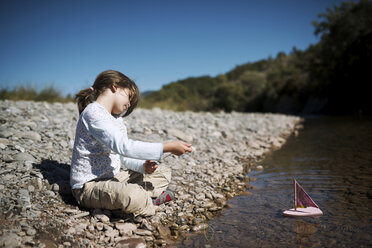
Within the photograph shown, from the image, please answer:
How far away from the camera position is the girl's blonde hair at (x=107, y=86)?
7.72ft

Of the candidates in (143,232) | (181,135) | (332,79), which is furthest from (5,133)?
(332,79)

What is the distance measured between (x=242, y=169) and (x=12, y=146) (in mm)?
3361

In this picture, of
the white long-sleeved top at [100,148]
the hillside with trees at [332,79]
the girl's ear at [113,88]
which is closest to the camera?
the white long-sleeved top at [100,148]

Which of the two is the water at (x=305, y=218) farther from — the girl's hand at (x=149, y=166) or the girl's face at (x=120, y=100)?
the girl's face at (x=120, y=100)

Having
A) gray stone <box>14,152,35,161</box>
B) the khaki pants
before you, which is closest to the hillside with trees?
gray stone <box>14,152,35,161</box>

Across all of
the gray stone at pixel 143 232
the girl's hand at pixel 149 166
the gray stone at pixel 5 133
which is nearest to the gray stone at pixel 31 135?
the gray stone at pixel 5 133

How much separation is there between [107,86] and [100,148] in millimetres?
587

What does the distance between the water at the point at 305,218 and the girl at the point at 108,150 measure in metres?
0.65

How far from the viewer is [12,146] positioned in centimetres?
327

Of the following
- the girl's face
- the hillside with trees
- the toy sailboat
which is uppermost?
the hillside with trees

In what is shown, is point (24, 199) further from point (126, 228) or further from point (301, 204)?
point (301, 204)

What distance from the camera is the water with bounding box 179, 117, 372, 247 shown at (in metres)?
2.05

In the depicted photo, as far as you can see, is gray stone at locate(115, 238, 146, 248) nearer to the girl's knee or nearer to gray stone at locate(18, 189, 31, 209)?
the girl's knee

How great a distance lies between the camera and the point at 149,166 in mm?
2455
